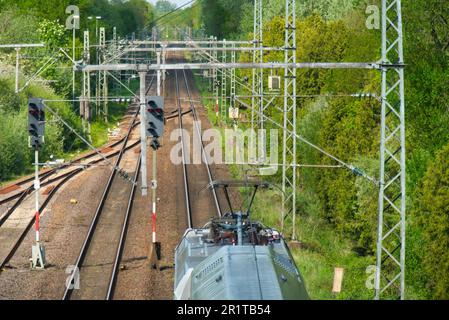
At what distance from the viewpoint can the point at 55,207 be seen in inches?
1401

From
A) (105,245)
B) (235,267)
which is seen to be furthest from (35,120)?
(235,267)

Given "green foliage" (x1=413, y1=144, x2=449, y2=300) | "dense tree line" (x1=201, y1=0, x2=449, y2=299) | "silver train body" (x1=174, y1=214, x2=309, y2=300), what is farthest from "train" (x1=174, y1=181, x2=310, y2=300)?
"dense tree line" (x1=201, y1=0, x2=449, y2=299)

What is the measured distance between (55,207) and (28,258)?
26.1 feet

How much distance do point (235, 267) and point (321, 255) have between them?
1593 cm

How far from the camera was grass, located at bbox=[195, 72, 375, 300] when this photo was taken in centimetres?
2472

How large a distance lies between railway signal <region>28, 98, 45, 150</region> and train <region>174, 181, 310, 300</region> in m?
9.20

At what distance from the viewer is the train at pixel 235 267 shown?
1352 centimetres

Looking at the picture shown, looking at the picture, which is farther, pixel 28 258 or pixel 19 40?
pixel 19 40

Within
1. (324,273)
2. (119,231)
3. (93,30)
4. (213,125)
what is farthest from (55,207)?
(93,30)

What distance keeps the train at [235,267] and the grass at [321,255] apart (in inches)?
194

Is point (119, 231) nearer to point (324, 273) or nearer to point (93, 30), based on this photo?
point (324, 273)

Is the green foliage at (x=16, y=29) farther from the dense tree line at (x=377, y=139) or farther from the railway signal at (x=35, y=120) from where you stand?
the railway signal at (x=35, y=120)

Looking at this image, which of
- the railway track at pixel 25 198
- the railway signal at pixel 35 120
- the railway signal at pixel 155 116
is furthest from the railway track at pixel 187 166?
the railway signal at pixel 155 116

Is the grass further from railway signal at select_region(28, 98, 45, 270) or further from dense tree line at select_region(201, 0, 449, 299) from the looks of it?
railway signal at select_region(28, 98, 45, 270)
